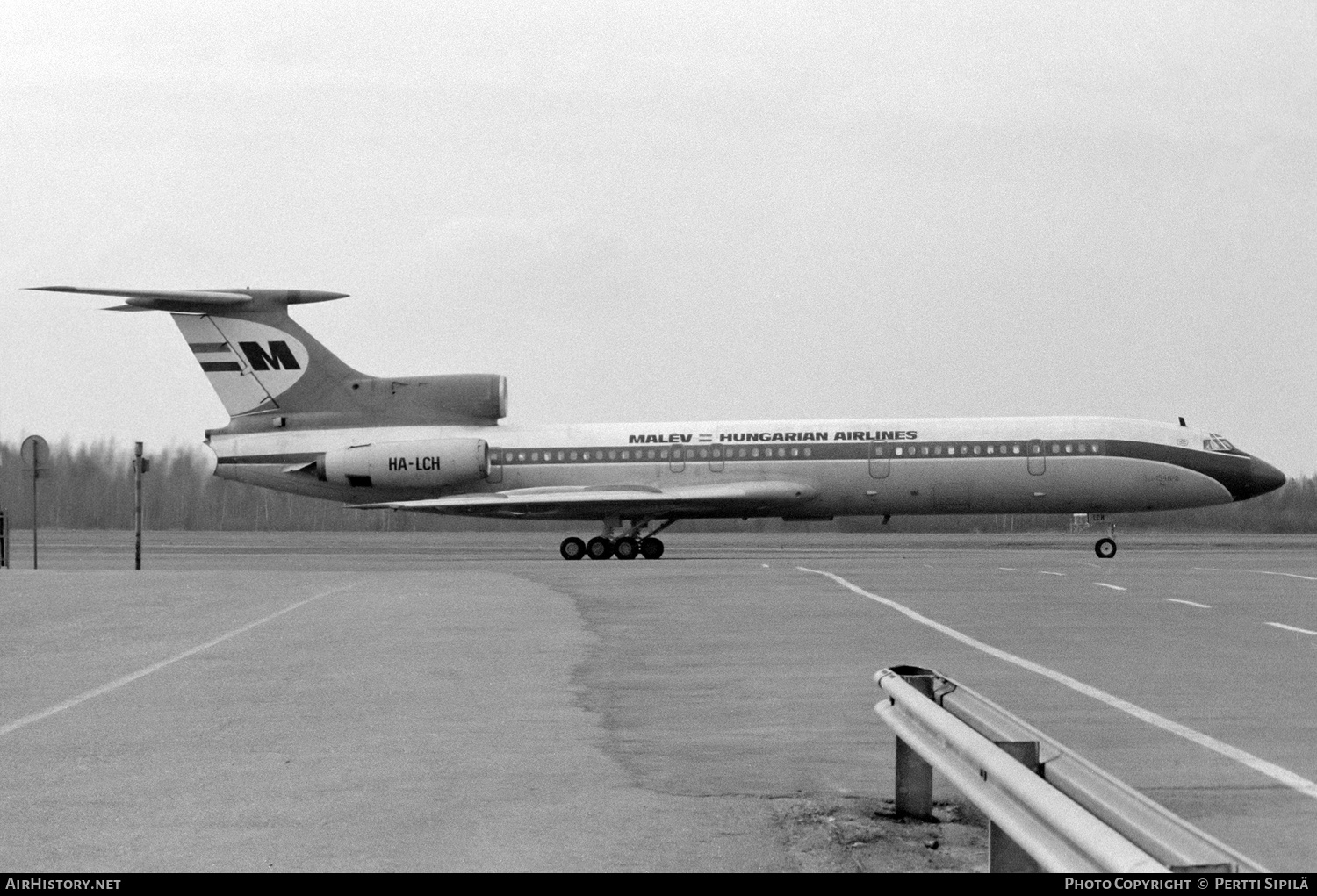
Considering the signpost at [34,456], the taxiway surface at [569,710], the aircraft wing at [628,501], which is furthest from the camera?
the aircraft wing at [628,501]

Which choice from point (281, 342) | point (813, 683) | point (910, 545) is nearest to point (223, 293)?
point (281, 342)

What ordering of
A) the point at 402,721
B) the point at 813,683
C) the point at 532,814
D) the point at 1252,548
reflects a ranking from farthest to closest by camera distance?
the point at 1252,548 → the point at 813,683 → the point at 402,721 → the point at 532,814

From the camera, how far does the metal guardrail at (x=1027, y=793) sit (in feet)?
13.1

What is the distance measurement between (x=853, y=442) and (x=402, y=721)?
3165 centimetres

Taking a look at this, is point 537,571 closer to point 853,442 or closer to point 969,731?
point 853,442

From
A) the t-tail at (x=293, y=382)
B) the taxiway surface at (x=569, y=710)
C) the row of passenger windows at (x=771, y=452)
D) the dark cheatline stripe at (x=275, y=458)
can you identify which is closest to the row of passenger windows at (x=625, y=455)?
the row of passenger windows at (x=771, y=452)

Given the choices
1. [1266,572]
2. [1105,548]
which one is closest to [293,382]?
[1105,548]

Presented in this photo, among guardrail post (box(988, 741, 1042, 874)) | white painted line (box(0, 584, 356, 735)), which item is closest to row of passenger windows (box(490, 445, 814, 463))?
white painted line (box(0, 584, 356, 735))

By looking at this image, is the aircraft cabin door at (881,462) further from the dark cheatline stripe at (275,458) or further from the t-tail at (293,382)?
the dark cheatline stripe at (275,458)

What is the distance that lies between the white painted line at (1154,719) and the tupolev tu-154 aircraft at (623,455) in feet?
76.5

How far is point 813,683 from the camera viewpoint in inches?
486

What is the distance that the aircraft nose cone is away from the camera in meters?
41.9

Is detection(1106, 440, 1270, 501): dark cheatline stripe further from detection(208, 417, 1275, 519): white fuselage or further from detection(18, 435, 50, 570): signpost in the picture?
detection(18, 435, 50, 570): signpost

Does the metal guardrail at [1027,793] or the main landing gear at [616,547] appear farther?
the main landing gear at [616,547]
